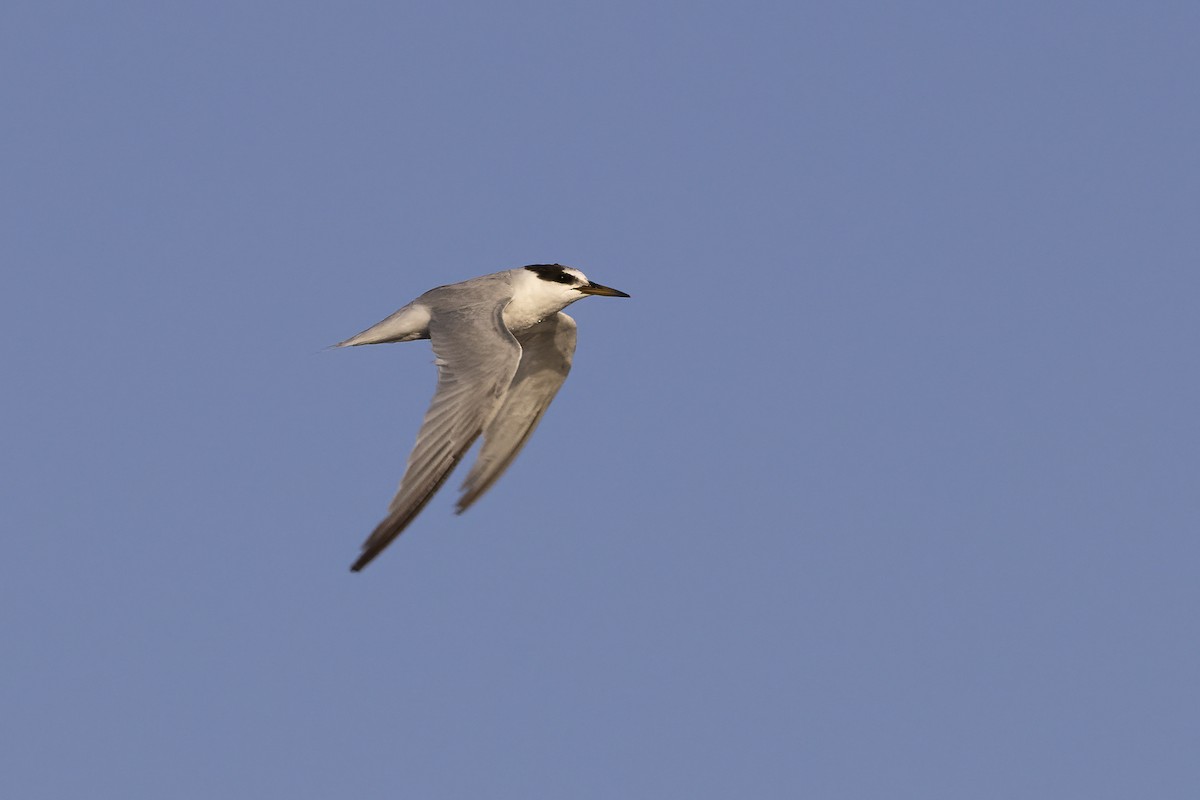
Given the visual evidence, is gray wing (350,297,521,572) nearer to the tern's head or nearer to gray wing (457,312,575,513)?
the tern's head


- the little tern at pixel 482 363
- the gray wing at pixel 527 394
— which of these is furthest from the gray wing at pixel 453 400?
the gray wing at pixel 527 394

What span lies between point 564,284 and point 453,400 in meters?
4.50

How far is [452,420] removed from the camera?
14.8 metres

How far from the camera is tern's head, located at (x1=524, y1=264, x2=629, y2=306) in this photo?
19.1 m

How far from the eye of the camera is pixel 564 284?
758 inches

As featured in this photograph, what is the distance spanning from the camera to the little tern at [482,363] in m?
14.2

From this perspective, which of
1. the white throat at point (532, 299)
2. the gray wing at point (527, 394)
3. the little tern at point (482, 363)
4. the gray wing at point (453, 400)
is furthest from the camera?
the gray wing at point (527, 394)

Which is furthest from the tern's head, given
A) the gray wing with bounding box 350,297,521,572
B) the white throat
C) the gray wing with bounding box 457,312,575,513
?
the gray wing with bounding box 350,297,521,572

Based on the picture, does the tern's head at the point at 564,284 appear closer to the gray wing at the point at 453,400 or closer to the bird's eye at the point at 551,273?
the bird's eye at the point at 551,273

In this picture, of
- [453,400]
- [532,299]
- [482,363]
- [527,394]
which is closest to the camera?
[453,400]

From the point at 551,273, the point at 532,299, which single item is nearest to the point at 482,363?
the point at 532,299

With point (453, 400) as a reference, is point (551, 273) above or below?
above

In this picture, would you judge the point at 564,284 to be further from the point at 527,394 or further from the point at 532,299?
the point at 527,394

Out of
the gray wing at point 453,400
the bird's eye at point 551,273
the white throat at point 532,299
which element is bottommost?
the gray wing at point 453,400
